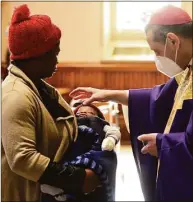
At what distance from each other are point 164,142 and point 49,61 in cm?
40

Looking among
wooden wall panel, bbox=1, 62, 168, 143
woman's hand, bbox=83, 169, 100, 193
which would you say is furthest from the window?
woman's hand, bbox=83, 169, 100, 193

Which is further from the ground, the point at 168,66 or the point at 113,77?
the point at 168,66

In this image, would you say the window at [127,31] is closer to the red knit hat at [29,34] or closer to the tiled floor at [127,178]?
the tiled floor at [127,178]

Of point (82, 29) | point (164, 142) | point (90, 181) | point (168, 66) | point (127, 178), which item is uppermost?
A: point (82, 29)

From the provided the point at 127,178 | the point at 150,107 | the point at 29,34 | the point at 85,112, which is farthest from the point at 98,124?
the point at 127,178

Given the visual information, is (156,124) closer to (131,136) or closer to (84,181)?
(131,136)

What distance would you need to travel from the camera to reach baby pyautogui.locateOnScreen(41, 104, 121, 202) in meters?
1.18

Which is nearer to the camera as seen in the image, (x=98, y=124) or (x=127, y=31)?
(x=98, y=124)

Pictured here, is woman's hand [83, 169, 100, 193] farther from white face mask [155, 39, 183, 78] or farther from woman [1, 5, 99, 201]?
white face mask [155, 39, 183, 78]

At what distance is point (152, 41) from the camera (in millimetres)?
1207

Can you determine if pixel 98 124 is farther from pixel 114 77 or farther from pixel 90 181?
pixel 114 77

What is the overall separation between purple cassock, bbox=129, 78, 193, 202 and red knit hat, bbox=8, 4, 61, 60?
16.5 inches

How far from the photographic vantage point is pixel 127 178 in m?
1.90

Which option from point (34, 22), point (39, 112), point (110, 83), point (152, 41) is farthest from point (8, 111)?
point (110, 83)
